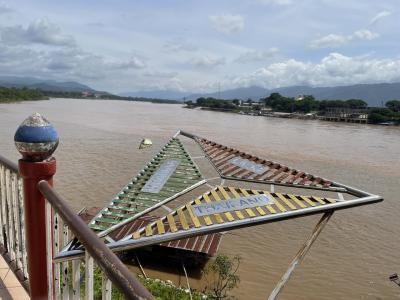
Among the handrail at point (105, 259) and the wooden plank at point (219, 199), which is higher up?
the handrail at point (105, 259)

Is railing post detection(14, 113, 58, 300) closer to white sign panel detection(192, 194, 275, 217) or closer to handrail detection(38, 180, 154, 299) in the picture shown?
handrail detection(38, 180, 154, 299)

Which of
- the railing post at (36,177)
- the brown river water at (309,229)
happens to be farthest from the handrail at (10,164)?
the brown river water at (309,229)

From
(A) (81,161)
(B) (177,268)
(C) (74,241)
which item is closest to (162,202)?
(C) (74,241)

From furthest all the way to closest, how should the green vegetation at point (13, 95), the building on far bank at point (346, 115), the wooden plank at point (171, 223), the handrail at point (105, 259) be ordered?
the green vegetation at point (13, 95)
the building on far bank at point (346, 115)
the wooden plank at point (171, 223)
the handrail at point (105, 259)

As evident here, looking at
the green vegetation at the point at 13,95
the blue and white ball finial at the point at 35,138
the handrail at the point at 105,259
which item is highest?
the green vegetation at the point at 13,95

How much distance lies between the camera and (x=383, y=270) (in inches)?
420

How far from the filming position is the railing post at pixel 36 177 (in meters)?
1.92

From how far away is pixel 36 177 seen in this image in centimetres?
202

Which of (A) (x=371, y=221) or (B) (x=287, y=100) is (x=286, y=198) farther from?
(B) (x=287, y=100)

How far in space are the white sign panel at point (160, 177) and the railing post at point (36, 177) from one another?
1431 millimetres

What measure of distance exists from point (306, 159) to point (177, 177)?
22.6 metres

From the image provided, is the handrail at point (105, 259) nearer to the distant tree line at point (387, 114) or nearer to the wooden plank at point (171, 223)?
the wooden plank at point (171, 223)

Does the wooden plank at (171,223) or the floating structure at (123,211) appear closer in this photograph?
the floating structure at (123,211)

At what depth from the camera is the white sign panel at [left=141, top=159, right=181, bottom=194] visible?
11.7ft
